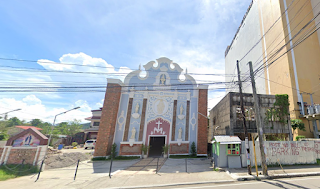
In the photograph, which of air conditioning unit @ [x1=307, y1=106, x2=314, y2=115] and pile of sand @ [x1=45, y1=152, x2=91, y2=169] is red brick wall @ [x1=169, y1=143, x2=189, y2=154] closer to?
pile of sand @ [x1=45, y1=152, x2=91, y2=169]

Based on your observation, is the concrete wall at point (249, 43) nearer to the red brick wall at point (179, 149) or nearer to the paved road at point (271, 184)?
the red brick wall at point (179, 149)

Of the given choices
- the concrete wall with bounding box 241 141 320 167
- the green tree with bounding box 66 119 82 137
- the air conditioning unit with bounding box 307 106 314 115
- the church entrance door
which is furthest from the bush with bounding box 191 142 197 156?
the green tree with bounding box 66 119 82 137

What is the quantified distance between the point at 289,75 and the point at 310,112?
5.68 metres

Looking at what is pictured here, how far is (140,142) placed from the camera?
1703 cm

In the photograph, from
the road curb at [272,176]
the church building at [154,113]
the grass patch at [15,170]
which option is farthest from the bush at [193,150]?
the grass patch at [15,170]

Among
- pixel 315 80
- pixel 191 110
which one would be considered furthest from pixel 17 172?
pixel 315 80

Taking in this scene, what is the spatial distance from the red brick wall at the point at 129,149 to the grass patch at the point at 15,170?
755 centimetres

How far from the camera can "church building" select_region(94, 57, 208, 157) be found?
671 inches

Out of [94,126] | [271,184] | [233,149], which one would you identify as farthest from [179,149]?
[94,126]

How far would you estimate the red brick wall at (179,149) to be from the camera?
673 inches

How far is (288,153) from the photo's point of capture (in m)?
11.5

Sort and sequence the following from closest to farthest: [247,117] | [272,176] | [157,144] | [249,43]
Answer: [272,176] < [247,117] < [157,144] < [249,43]

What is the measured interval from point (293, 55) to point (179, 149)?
21.1 m

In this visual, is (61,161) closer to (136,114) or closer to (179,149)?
(136,114)
